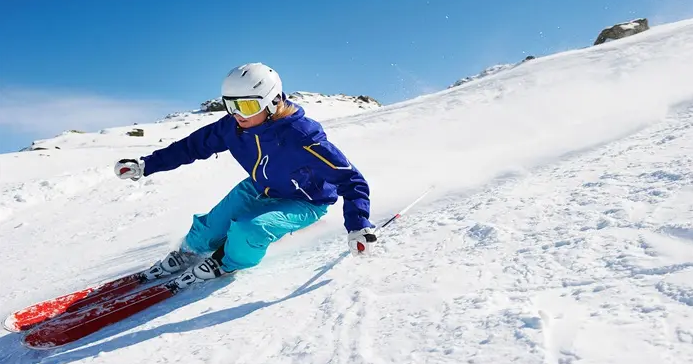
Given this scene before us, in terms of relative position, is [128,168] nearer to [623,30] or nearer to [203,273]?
[203,273]

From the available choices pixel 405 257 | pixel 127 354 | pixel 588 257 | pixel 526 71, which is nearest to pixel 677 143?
pixel 588 257

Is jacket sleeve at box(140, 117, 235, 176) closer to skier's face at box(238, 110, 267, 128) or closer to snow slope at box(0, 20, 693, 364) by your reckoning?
skier's face at box(238, 110, 267, 128)

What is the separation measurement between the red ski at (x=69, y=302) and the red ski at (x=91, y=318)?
160mm

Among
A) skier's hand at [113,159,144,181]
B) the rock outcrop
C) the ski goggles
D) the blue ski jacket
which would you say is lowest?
the blue ski jacket

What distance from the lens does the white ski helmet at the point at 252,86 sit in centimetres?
330

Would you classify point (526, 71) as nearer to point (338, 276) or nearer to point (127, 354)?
point (338, 276)

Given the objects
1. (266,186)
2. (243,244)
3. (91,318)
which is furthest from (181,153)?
(91,318)

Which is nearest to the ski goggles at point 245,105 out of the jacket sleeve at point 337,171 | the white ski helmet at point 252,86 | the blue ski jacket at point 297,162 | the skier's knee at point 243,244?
the white ski helmet at point 252,86

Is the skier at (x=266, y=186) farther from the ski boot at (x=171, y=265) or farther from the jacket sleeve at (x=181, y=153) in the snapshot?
the jacket sleeve at (x=181, y=153)

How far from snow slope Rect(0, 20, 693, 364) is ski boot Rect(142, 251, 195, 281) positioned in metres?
0.52

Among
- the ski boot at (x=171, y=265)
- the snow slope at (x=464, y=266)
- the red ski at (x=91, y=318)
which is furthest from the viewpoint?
the ski boot at (x=171, y=265)

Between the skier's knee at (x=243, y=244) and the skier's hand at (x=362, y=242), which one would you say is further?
the skier's knee at (x=243, y=244)

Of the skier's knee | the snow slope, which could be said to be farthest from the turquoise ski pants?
the snow slope

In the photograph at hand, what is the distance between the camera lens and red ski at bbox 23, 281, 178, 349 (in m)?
2.72
